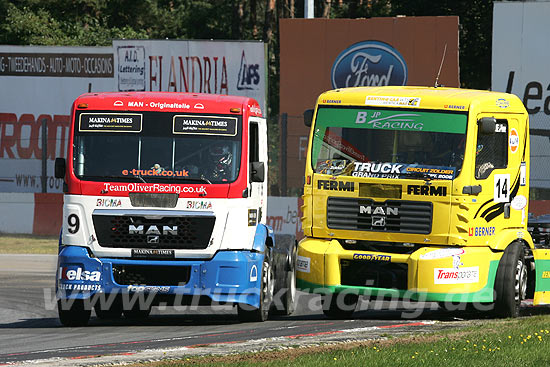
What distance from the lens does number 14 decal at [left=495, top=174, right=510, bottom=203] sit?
47.5 ft

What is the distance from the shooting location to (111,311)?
1573cm

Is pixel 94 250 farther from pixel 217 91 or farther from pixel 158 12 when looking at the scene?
pixel 158 12

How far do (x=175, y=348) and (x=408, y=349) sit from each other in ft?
7.41

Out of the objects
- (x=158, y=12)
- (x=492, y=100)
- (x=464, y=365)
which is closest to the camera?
(x=464, y=365)

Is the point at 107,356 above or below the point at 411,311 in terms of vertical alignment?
above

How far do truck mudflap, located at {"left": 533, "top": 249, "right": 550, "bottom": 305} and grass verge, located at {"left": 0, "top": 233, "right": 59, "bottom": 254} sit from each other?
48.6ft

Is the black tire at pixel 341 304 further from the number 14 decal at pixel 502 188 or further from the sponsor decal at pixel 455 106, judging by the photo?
the sponsor decal at pixel 455 106

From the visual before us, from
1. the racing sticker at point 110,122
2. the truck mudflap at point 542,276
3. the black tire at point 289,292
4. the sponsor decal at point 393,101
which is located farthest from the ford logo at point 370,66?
the racing sticker at point 110,122

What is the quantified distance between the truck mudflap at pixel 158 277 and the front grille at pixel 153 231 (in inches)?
7.8

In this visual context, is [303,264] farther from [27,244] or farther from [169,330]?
[27,244]

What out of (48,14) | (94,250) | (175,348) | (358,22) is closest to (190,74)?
(358,22)

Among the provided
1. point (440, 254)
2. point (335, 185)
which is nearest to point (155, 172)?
point (335, 185)

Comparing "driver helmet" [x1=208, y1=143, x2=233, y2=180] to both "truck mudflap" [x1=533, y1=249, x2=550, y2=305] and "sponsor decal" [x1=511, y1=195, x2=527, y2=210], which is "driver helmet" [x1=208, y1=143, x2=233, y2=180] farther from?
"truck mudflap" [x1=533, y1=249, x2=550, y2=305]

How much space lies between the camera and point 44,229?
101ft
